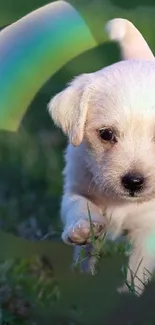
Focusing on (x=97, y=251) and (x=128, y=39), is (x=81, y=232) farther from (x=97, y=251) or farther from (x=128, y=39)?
(x=128, y=39)

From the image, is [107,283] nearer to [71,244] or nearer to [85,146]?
[71,244]

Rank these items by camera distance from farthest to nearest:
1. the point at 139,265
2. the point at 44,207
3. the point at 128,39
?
the point at 44,207
the point at 128,39
the point at 139,265

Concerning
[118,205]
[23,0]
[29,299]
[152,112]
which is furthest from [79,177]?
[23,0]

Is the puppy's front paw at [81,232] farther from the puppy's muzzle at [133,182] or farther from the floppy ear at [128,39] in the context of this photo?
the floppy ear at [128,39]


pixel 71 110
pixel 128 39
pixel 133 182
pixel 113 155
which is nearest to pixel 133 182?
pixel 133 182

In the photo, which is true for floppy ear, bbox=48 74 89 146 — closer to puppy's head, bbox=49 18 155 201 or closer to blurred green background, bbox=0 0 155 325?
puppy's head, bbox=49 18 155 201

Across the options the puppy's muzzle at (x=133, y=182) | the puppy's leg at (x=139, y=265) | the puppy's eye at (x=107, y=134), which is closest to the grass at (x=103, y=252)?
the puppy's leg at (x=139, y=265)
